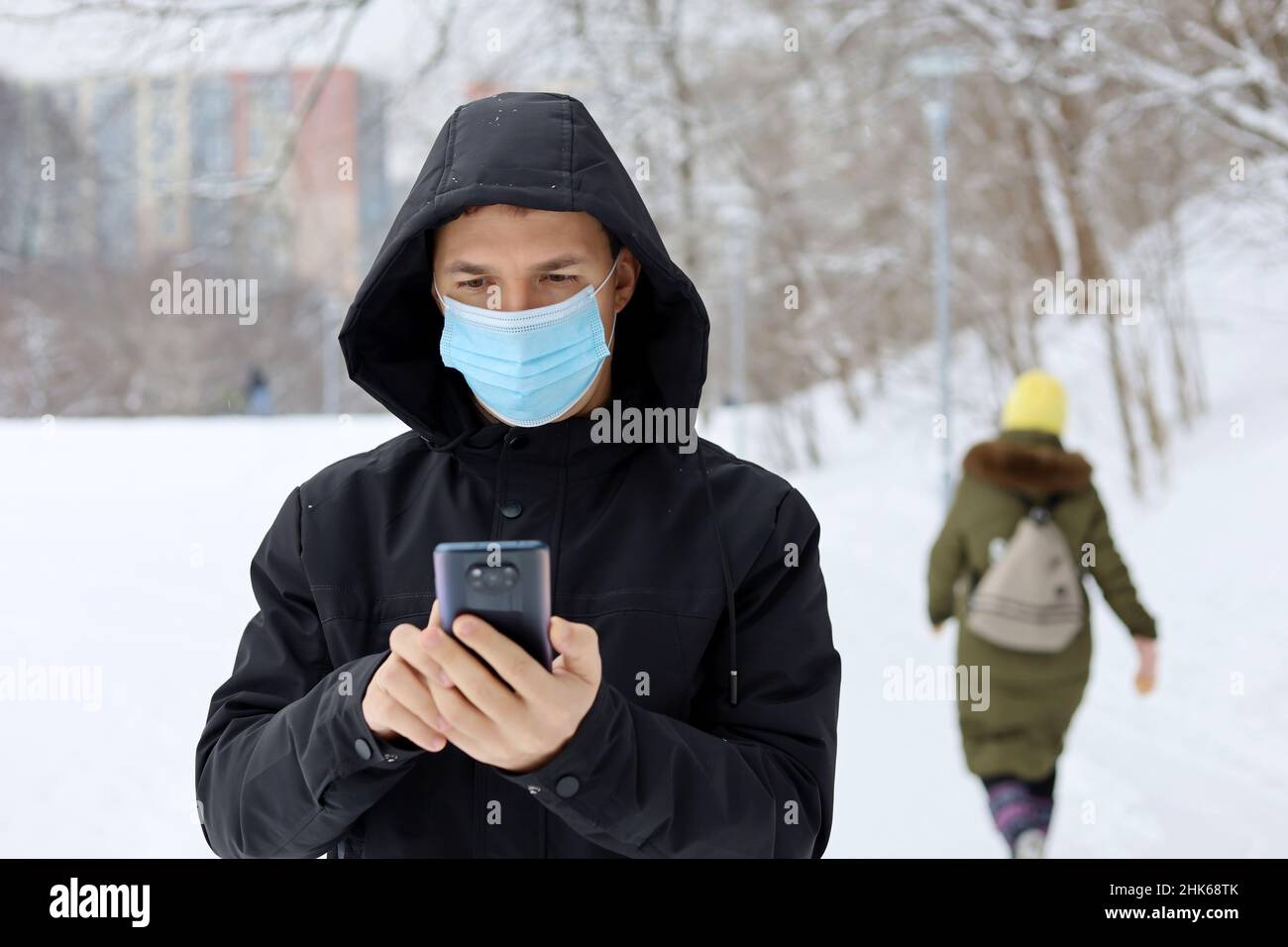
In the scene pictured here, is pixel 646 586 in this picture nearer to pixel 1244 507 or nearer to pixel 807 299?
pixel 1244 507

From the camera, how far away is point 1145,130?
1409 centimetres

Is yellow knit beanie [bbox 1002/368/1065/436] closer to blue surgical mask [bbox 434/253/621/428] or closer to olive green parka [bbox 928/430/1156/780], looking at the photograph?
olive green parka [bbox 928/430/1156/780]

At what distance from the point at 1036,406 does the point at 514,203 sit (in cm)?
356

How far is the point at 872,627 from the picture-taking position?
10.2 metres

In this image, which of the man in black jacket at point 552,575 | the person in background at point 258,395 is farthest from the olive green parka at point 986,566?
the person in background at point 258,395

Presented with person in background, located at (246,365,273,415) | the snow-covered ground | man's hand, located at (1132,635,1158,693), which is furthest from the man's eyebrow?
person in background, located at (246,365,273,415)

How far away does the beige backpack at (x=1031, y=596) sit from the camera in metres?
4.36

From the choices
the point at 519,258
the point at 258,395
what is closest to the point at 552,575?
the point at 519,258

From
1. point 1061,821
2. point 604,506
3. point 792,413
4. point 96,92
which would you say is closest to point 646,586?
point 604,506

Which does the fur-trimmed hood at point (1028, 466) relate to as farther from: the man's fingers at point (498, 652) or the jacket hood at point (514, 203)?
the man's fingers at point (498, 652)

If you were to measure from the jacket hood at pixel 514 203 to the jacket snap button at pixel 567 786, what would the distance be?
592 millimetres

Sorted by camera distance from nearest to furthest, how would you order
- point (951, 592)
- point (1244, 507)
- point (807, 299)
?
1. point (951, 592)
2. point (1244, 507)
3. point (807, 299)

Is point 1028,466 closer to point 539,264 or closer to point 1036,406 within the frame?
point 1036,406
